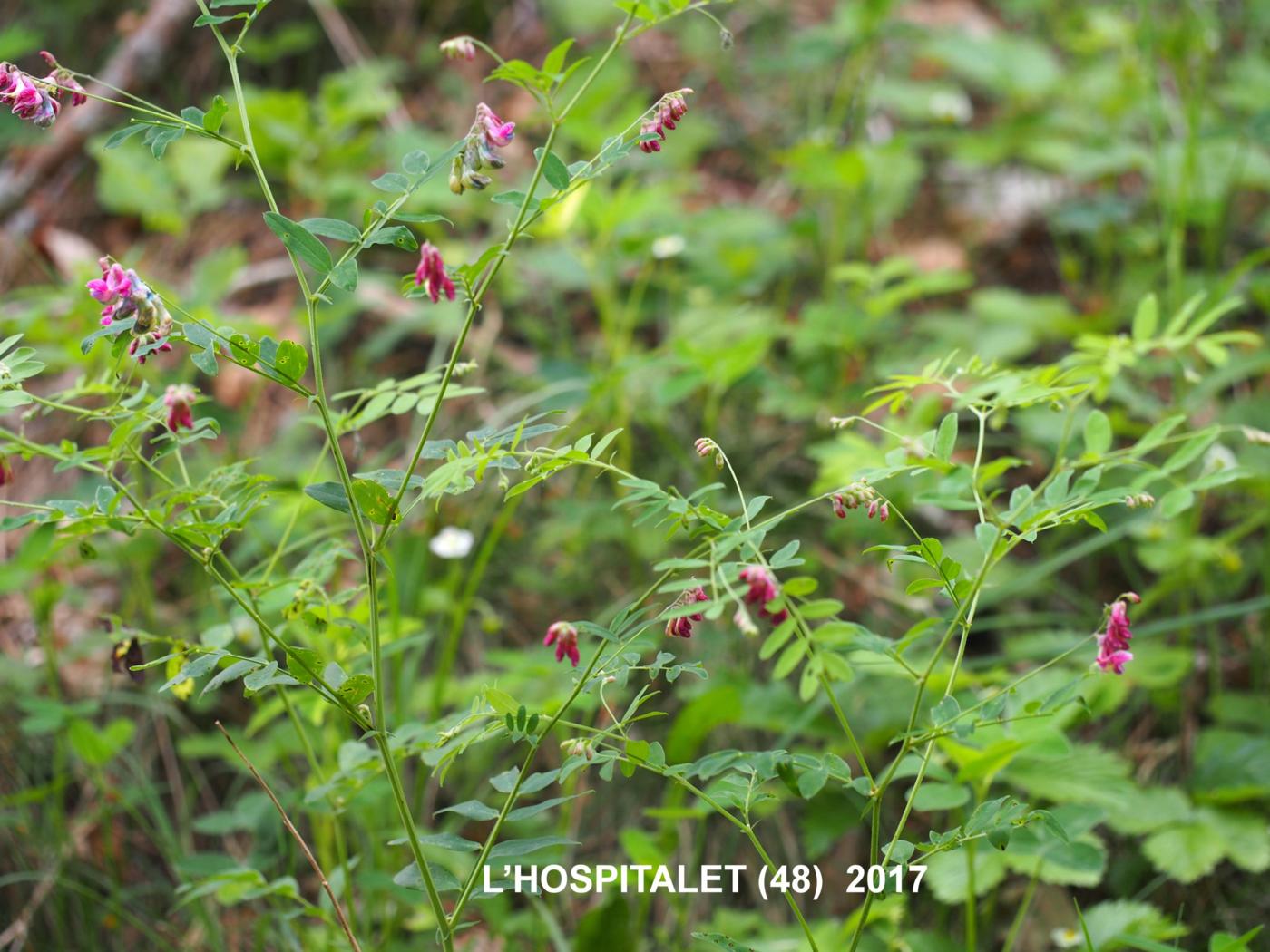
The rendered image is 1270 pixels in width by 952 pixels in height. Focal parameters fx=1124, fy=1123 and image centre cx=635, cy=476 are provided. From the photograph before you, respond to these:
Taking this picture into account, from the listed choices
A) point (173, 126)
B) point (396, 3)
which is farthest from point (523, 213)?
point (396, 3)

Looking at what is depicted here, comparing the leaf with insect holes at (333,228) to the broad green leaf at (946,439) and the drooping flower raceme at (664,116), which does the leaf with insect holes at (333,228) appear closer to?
the drooping flower raceme at (664,116)

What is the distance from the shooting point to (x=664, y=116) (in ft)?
3.46

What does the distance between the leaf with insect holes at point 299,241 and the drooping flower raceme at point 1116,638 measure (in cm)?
81

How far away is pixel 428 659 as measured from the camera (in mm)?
2305

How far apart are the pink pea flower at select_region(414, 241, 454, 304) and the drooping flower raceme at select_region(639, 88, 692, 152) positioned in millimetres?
221

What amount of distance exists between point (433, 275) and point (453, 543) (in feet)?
3.93

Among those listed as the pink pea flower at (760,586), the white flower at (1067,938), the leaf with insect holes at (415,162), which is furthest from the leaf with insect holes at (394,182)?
the white flower at (1067,938)

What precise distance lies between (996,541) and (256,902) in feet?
4.48

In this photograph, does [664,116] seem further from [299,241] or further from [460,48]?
[299,241]

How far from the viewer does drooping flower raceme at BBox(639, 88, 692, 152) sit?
41.1 inches

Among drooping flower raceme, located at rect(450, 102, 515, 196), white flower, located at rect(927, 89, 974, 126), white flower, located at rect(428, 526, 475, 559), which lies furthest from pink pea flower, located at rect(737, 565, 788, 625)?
white flower, located at rect(927, 89, 974, 126)

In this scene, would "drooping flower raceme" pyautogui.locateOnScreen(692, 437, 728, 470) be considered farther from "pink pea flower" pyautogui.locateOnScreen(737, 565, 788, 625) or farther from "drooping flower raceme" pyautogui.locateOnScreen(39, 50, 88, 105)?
"drooping flower raceme" pyautogui.locateOnScreen(39, 50, 88, 105)

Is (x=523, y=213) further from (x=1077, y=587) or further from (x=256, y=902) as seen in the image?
(x=1077, y=587)

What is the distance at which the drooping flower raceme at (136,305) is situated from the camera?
972 mm
